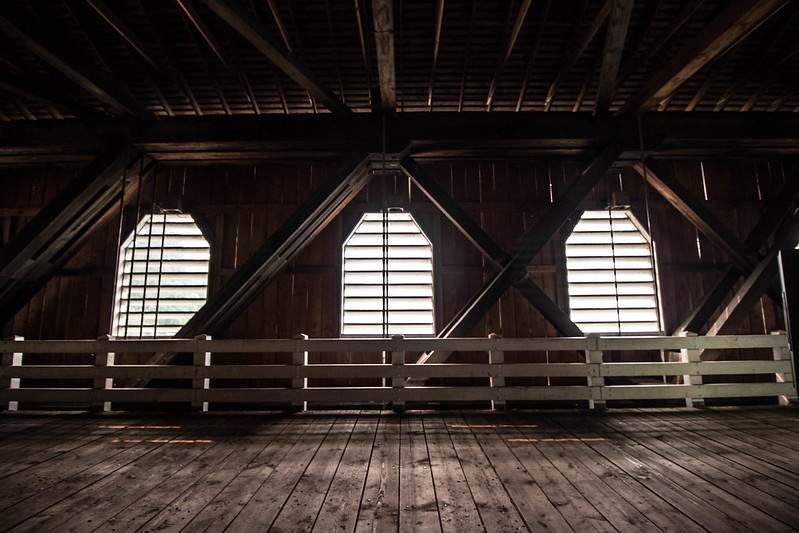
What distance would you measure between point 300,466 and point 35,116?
22.9ft

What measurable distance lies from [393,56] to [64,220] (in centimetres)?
482

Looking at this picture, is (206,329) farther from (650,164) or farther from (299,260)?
(650,164)

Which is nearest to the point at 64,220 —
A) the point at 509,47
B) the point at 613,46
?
the point at 509,47

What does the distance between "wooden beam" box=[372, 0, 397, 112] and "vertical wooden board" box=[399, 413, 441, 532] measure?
4.10m

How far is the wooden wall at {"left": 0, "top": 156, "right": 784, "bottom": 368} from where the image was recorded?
7.58 meters

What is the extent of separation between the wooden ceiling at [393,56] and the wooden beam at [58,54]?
0.04ft

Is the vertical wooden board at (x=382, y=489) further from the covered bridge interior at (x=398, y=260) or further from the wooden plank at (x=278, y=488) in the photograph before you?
the wooden plank at (x=278, y=488)

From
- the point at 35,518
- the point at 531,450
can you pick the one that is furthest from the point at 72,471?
the point at 531,450

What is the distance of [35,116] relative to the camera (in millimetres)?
6320

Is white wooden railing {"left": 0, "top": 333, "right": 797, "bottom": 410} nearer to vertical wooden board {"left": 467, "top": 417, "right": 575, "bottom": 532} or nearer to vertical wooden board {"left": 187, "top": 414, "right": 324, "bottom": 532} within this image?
vertical wooden board {"left": 187, "top": 414, "right": 324, "bottom": 532}

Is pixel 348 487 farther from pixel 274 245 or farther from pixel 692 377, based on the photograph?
pixel 692 377

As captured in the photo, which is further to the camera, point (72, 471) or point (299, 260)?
point (299, 260)

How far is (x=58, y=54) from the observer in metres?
4.38

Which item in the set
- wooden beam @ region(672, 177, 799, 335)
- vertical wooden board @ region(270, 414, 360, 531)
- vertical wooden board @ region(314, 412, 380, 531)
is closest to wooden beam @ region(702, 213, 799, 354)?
wooden beam @ region(672, 177, 799, 335)
